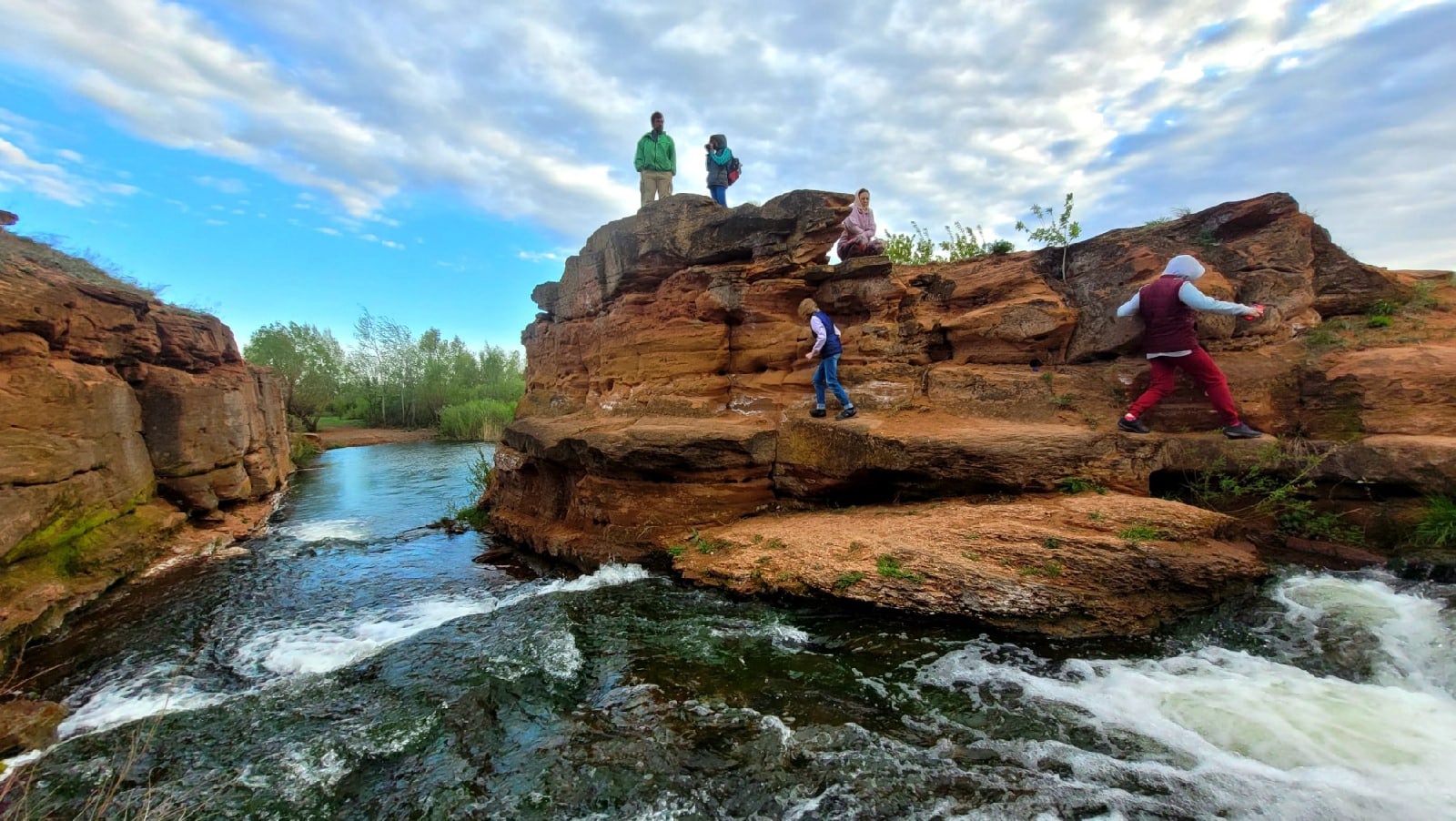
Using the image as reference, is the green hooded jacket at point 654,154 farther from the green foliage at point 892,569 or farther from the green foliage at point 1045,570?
the green foliage at point 1045,570

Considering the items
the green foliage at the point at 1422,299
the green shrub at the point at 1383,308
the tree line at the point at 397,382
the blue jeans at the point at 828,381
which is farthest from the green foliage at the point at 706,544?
the tree line at the point at 397,382

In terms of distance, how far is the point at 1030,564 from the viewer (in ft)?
17.8

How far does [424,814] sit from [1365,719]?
606cm

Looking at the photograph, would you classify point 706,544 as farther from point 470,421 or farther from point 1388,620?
point 470,421

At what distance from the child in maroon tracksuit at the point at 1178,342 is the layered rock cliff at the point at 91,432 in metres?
13.2

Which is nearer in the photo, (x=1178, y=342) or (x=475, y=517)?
(x=1178, y=342)

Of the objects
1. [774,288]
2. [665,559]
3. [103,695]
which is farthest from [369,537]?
[774,288]

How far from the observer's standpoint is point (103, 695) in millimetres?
4938

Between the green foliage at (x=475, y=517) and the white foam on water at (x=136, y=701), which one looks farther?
the green foliage at (x=475, y=517)

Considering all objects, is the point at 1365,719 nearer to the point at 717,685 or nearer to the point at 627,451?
the point at 717,685

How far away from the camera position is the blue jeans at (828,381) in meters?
8.37

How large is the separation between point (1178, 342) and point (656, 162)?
30.1 feet

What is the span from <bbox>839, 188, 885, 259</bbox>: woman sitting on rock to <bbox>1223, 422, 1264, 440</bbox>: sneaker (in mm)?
5456

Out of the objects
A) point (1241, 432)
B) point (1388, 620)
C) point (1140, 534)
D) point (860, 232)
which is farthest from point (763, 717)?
point (860, 232)
